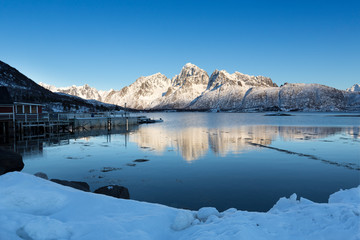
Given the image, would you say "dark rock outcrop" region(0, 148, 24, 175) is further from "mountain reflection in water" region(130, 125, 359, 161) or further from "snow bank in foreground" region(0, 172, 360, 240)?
"mountain reflection in water" region(130, 125, 359, 161)

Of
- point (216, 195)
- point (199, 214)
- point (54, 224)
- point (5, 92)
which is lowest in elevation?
point (216, 195)

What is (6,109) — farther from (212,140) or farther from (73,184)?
(73,184)

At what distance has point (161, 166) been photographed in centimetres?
1928

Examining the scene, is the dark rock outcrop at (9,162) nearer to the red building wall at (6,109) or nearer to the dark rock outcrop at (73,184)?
the dark rock outcrop at (73,184)

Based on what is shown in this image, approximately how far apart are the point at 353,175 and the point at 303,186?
5019mm

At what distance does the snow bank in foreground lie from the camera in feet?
19.4

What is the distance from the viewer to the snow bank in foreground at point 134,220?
19.4 ft

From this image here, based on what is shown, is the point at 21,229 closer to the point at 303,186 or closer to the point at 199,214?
the point at 199,214

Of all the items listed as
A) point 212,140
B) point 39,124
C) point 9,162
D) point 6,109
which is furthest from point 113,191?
point 39,124

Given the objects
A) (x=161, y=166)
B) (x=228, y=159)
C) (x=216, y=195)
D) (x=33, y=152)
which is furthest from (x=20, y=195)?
(x=33, y=152)

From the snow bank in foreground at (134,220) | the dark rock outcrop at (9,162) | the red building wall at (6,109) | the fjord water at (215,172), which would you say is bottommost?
the fjord water at (215,172)

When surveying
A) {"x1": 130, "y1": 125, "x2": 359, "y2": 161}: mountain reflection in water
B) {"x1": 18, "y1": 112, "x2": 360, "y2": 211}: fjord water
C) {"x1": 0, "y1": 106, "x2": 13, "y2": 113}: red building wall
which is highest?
{"x1": 0, "y1": 106, "x2": 13, "y2": 113}: red building wall

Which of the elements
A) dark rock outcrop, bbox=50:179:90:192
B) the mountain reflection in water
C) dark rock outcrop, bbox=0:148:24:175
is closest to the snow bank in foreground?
dark rock outcrop, bbox=0:148:24:175

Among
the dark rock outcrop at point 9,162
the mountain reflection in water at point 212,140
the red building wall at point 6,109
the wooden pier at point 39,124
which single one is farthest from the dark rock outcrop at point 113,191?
the red building wall at point 6,109
